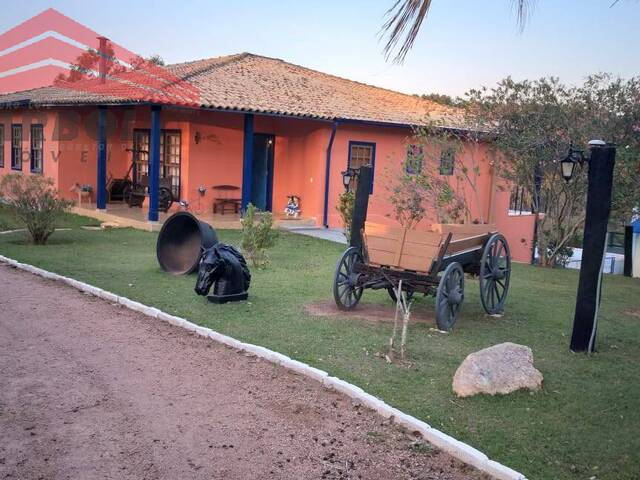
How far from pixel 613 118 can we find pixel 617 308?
5.83 m

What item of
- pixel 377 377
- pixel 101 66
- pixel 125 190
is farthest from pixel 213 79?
pixel 377 377

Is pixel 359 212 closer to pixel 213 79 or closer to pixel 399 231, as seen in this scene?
pixel 399 231

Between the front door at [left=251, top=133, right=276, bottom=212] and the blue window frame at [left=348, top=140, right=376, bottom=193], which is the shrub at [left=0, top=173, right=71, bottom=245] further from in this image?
the blue window frame at [left=348, top=140, right=376, bottom=193]

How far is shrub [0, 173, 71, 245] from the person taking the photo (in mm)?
12609

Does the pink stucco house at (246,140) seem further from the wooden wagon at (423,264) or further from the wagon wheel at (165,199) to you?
the wooden wagon at (423,264)

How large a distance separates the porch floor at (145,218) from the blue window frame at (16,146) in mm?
4782

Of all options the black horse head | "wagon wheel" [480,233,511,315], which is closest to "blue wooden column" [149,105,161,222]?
the black horse head

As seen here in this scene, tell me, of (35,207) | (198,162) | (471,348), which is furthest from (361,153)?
(471,348)

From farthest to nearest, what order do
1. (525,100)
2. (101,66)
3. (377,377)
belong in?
(101,66) < (525,100) < (377,377)

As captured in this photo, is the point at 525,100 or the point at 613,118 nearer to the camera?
the point at 613,118

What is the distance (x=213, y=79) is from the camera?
18.5 m

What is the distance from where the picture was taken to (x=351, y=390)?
5145 millimetres

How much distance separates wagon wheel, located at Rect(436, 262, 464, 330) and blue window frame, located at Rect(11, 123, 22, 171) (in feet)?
62.5

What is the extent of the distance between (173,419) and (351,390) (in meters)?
1.40
